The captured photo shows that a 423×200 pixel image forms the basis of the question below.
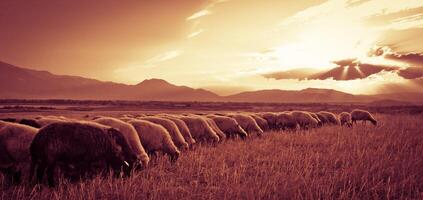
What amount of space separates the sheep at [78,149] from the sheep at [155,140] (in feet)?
5.99

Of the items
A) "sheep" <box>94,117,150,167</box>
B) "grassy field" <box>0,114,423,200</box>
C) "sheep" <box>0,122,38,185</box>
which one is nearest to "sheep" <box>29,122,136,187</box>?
"grassy field" <box>0,114,423,200</box>

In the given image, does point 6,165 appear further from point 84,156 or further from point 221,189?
point 221,189

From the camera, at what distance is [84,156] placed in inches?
212

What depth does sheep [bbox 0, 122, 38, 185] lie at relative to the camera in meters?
5.58

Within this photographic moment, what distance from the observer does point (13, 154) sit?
5.69 m

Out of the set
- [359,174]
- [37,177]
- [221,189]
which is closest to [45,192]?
[37,177]

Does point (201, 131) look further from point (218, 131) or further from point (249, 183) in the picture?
point (249, 183)

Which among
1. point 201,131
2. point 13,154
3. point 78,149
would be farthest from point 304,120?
point 13,154

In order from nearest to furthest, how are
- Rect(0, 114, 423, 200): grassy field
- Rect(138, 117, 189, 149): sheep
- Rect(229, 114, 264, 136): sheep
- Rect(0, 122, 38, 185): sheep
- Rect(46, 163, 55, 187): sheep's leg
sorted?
Rect(0, 114, 423, 200): grassy field, Rect(46, 163, 55, 187): sheep's leg, Rect(0, 122, 38, 185): sheep, Rect(138, 117, 189, 149): sheep, Rect(229, 114, 264, 136): sheep

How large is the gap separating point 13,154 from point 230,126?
349 inches

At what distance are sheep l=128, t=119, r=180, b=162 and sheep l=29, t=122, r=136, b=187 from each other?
71.9 inches

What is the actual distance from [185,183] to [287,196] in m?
1.93

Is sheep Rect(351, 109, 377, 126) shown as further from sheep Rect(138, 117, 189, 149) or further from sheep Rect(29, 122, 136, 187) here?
sheep Rect(29, 122, 136, 187)

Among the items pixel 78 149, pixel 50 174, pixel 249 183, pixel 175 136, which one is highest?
pixel 78 149
